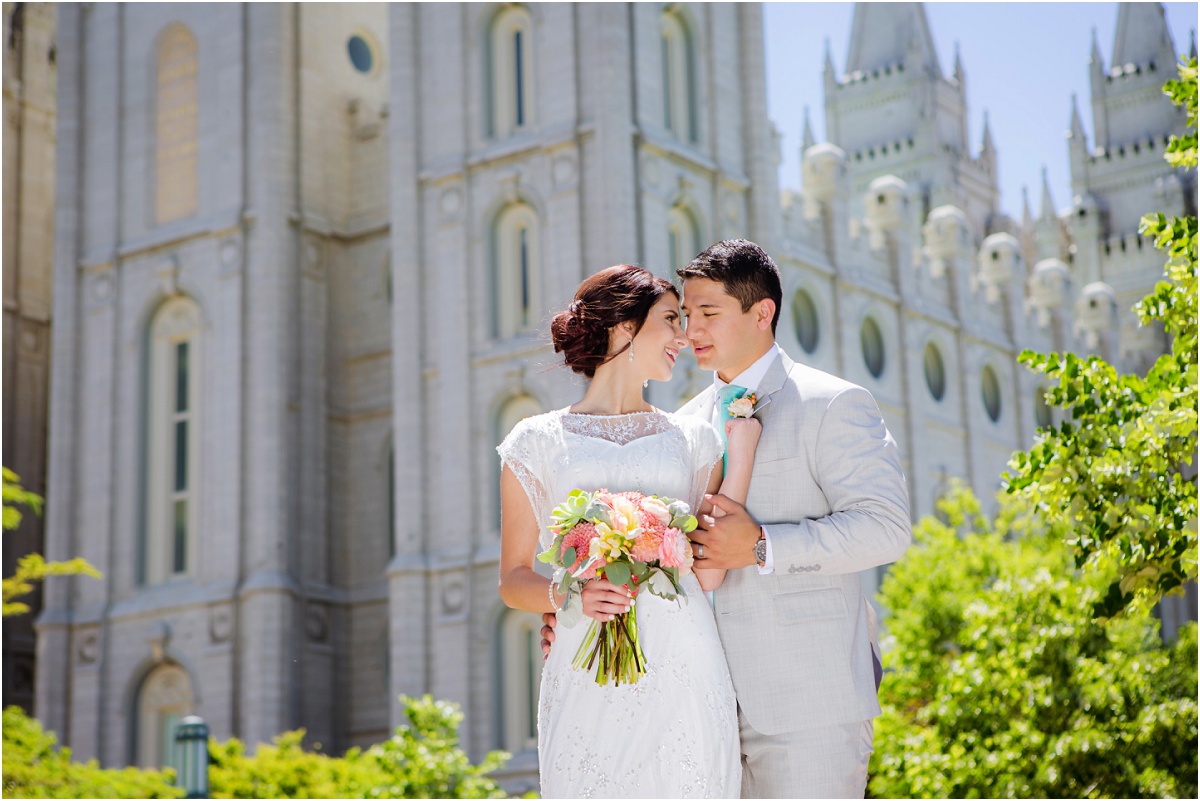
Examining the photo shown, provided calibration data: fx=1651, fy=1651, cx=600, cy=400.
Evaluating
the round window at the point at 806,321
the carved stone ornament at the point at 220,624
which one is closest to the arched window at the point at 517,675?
the carved stone ornament at the point at 220,624

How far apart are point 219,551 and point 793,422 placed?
24.3 m

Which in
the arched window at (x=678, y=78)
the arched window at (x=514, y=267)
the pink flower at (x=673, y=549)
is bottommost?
the pink flower at (x=673, y=549)

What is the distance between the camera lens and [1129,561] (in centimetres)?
882

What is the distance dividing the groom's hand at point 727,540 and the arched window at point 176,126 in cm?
2679

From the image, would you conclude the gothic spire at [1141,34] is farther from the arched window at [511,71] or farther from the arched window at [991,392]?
the arched window at [511,71]

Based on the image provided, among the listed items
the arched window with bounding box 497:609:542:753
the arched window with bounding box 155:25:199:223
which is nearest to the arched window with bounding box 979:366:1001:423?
the arched window with bounding box 497:609:542:753

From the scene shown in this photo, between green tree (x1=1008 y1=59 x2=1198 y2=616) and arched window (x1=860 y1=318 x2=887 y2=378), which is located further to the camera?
arched window (x1=860 y1=318 x2=887 y2=378)

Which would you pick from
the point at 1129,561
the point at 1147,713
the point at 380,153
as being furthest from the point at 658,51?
the point at 1129,561

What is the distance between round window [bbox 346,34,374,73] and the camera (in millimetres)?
31828

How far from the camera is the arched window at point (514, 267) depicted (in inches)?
1059

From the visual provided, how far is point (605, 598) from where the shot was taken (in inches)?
189

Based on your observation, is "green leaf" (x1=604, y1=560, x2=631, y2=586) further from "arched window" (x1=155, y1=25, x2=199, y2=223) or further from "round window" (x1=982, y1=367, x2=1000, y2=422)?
"round window" (x1=982, y1=367, x2=1000, y2=422)

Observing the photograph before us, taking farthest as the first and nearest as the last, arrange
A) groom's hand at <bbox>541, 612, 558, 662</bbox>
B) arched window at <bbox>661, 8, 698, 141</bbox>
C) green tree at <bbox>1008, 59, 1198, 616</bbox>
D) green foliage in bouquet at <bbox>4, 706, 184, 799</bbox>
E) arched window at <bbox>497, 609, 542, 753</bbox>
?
arched window at <bbox>661, 8, 698, 141</bbox> → arched window at <bbox>497, 609, 542, 753</bbox> → green foliage in bouquet at <bbox>4, 706, 184, 799</bbox> → green tree at <bbox>1008, 59, 1198, 616</bbox> → groom's hand at <bbox>541, 612, 558, 662</bbox>

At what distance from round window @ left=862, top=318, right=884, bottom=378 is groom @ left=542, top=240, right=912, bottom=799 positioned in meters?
28.2
